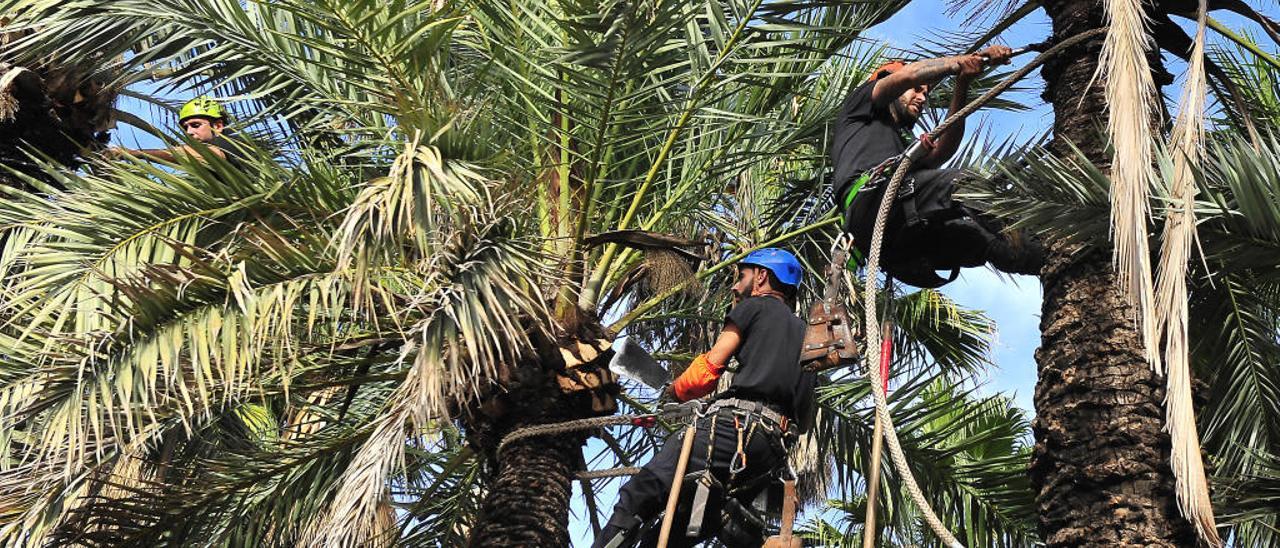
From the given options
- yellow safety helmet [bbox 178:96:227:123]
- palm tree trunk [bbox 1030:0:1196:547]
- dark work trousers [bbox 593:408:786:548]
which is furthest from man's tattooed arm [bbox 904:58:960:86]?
yellow safety helmet [bbox 178:96:227:123]

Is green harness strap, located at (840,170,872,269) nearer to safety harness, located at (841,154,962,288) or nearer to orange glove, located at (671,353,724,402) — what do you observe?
safety harness, located at (841,154,962,288)

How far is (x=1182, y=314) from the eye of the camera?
457cm

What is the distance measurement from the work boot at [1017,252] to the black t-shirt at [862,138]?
58 cm

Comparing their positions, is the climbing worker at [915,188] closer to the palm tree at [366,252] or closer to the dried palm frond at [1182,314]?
the palm tree at [366,252]

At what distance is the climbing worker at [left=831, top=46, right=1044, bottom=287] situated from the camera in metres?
5.98

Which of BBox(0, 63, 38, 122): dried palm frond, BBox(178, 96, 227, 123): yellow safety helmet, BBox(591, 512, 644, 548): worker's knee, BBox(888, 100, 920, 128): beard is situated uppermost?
BBox(178, 96, 227, 123): yellow safety helmet

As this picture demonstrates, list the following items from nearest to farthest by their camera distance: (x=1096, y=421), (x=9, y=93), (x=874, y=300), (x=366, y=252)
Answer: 1. (x=1096, y=421)
2. (x=874, y=300)
3. (x=366, y=252)
4. (x=9, y=93)

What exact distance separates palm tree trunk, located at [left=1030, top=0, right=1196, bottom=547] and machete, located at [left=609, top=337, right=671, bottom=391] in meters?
2.29

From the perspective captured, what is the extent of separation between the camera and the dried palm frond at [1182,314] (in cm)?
432

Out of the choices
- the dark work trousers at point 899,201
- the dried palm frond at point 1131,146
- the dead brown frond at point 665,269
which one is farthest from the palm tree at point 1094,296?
the dead brown frond at point 665,269

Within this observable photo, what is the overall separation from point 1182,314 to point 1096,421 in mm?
393

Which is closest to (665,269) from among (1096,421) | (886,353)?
(886,353)

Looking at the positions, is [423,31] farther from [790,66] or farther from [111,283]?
[790,66]

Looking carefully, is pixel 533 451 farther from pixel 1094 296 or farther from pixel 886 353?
pixel 1094 296
